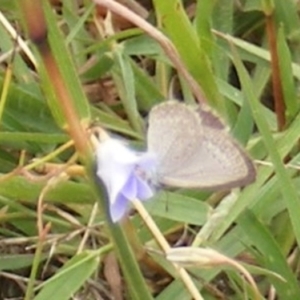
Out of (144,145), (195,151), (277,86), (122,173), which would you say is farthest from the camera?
(277,86)

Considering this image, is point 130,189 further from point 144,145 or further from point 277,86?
point 277,86

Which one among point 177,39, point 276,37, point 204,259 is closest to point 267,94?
point 276,37

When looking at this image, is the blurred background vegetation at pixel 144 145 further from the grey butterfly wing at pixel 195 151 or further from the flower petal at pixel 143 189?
the flower petal at pixel 143 189

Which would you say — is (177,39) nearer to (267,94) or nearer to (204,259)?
(267,94)

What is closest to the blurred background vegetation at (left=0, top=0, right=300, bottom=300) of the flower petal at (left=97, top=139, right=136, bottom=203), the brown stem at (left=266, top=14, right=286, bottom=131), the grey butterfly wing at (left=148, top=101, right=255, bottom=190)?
the brown stem at (left=266, top=14, right=286, bottom=131)

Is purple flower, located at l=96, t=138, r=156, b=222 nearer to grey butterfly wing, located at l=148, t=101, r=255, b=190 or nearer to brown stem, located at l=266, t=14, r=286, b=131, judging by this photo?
grey butterfly wing, located at l=148, t=101, r=255, b=190

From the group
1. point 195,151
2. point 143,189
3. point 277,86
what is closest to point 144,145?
point 277,86
